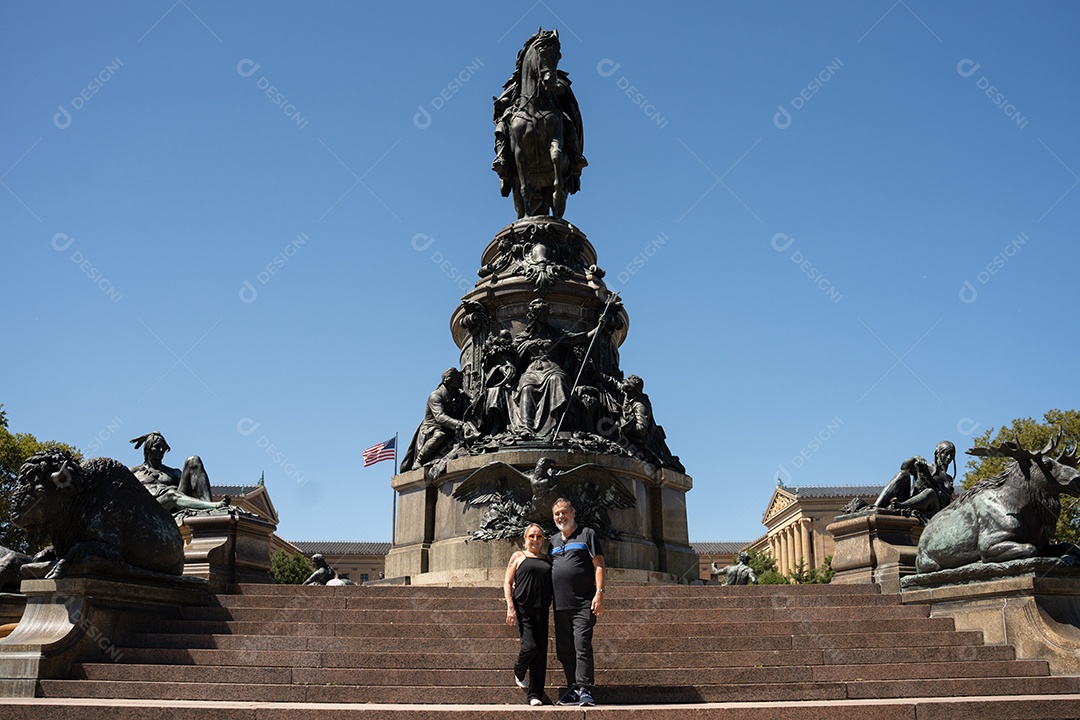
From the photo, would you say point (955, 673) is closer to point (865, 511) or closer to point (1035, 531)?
point (1035, 531)

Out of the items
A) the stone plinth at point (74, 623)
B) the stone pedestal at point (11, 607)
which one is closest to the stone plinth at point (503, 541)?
the stone plinth at point (74, 623)

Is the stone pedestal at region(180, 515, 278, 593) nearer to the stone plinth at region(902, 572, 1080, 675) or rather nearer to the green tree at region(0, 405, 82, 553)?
the stone plinth at region(902, 572, 1080, 675)

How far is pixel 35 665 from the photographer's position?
8695mm

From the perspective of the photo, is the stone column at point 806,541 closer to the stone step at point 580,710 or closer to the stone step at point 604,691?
the stone step at point 604,691

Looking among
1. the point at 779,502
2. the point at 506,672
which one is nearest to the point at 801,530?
the point at 779,502

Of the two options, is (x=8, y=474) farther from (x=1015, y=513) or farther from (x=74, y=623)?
(x=1015, y=513)

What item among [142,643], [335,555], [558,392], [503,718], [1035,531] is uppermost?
[335,555]

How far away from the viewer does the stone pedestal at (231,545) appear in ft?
42.9

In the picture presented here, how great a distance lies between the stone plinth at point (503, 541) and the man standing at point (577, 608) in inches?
287

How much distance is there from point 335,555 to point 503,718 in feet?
312

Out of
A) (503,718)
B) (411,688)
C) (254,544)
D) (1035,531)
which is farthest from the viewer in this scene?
(254,544)

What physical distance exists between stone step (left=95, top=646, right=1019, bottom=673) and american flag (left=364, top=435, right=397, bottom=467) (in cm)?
2360

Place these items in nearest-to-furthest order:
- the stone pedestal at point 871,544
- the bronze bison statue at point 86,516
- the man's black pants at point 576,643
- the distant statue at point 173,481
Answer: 1. the man's black pants at point 576,643
2. the bronze bison statue at point 86,516
3. the stone pedestal at point 871,544
4. the distant statue at point 173,481

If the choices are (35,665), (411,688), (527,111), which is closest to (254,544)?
(35,665)
